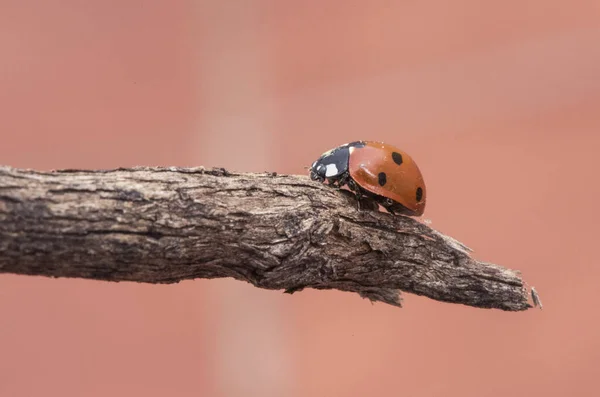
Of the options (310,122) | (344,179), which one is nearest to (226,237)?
(344,179)

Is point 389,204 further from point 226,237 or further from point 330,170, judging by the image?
point 226,237

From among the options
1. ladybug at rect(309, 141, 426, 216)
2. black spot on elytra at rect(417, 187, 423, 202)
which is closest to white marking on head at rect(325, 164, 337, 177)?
ladybug at rect(309, 141, 426, 216)

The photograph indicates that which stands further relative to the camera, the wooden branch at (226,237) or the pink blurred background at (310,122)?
the pink blurred background at (310,122)

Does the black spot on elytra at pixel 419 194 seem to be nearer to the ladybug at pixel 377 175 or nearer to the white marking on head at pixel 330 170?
the ladybug at pixel 377 175

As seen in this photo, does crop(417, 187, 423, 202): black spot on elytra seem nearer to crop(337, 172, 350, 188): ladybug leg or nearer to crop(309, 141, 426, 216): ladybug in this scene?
crop(309, 141, 426, 216): ladybug

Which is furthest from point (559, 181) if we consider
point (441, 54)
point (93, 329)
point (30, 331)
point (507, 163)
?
point (30, 331)

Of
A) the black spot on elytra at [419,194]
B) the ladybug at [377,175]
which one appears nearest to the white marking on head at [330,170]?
the ladybug at [377,175]
